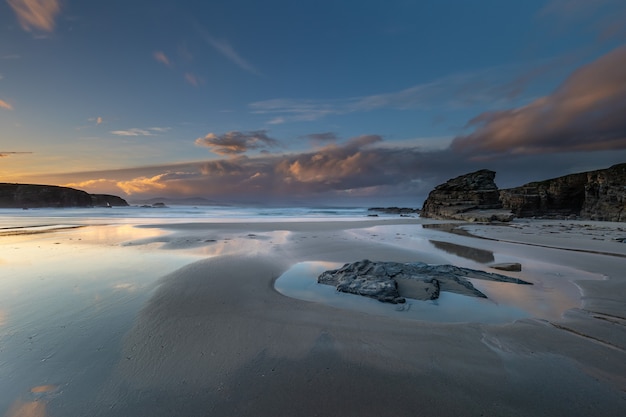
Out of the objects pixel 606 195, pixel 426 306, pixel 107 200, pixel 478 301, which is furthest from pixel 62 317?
pixel 107 200

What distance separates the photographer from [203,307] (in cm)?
464

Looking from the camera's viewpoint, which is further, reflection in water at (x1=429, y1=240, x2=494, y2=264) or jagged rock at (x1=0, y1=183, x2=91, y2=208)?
jagged rock at (x1=0, y1=183, x2=91, y2=208)

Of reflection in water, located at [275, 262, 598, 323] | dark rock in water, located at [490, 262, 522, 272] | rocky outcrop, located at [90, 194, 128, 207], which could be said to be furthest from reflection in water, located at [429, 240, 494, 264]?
rocky outcrop, located at [90, 194, 128, 207]

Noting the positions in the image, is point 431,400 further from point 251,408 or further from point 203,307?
point 203,307

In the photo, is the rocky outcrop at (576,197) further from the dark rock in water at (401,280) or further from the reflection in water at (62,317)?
the reflection in water at (62,317)

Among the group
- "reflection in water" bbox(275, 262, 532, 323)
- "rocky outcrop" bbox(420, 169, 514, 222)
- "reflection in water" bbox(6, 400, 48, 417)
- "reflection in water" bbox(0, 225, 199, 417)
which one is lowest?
"reflection in water" bbox(6, 400, 48, 417)

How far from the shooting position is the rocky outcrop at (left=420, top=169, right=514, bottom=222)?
33000mm

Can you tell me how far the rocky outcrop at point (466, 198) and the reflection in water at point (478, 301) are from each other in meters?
26.5

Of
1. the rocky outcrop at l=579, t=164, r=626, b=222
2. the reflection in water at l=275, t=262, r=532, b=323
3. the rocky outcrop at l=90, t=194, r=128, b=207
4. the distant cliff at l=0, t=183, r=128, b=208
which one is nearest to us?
the reflection in water at l=275, t=262, r=532, b=323

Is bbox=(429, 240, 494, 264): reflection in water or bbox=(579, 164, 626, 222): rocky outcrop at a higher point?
bbox=(579, 164, 626, 222): rocky outcrop

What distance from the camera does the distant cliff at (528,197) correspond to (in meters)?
29.5

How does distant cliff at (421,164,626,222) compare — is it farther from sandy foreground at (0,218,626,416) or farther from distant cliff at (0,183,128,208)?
distant cliff at (0,183,128,208)

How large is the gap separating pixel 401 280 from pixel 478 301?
1330 mm

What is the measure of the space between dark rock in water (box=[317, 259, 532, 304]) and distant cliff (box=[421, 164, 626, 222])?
1036 inches
